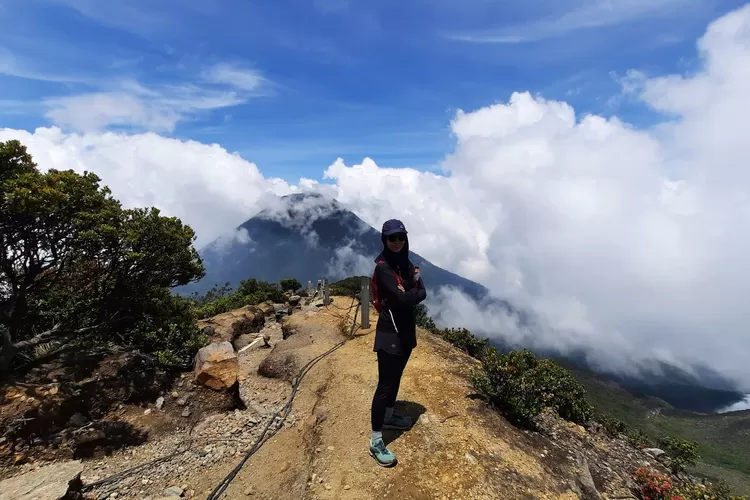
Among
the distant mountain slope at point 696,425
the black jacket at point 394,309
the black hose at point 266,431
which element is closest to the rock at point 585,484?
the black jacket at point 394,309

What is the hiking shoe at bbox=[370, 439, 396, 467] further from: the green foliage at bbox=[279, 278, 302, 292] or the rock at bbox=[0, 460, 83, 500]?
the green foliage at bbox=[279, 278, 302, 292]

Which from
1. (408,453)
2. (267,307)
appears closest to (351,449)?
(408,453)

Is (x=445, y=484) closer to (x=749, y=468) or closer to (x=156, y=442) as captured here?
(x=156, y=442)

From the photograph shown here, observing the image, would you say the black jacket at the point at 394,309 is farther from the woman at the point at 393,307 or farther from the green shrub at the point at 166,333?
the green shrub at the point at 166,333

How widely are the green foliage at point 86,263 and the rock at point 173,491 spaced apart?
186 inches

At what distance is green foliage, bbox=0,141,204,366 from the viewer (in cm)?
751

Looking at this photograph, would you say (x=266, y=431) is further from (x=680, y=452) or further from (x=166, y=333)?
(x=680, y=452)

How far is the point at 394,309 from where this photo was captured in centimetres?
571

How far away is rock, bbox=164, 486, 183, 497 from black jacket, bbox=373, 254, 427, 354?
4.55m

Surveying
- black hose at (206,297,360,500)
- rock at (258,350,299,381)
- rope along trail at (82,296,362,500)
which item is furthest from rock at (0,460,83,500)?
rock at (258,350,299,381)

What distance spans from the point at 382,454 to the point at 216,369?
6258 mm

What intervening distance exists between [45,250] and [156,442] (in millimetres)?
4803

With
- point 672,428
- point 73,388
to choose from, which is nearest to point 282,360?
point 73,388

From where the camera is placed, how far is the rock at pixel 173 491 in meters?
6.72
